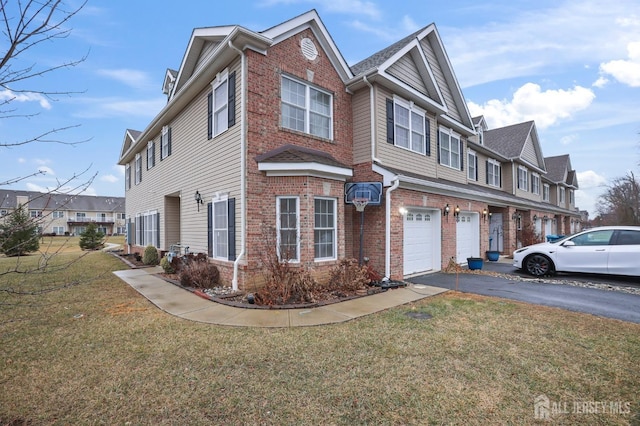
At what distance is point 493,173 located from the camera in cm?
1902

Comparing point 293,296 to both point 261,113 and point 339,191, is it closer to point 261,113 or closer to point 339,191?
point 339,191

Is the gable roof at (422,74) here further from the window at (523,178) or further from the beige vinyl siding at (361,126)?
the window at (523,178)

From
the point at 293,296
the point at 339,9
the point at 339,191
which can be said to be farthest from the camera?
the point at 339,9

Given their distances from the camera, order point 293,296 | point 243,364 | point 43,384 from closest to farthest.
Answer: point 43,384 → point 243,364 → point 293,296

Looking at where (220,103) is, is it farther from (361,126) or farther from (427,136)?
(427,136)

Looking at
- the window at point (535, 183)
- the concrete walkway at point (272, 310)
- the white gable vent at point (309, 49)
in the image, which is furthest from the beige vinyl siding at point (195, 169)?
the window at point (535, 183)

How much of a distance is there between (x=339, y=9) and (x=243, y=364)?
37.2 feet

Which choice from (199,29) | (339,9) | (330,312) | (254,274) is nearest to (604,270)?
(330,312)

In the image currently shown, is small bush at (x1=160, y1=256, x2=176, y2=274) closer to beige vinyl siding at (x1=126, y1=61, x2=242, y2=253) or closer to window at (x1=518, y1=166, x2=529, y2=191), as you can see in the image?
beige vinyl siding at (x1=126, y1=61, x2=242, y2=253)

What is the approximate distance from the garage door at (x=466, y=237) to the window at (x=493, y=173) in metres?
5.83

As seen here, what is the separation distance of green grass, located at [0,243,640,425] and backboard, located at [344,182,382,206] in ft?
12.8

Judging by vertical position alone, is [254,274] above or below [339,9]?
below

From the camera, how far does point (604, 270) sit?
30.8 ft

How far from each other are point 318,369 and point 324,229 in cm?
506
